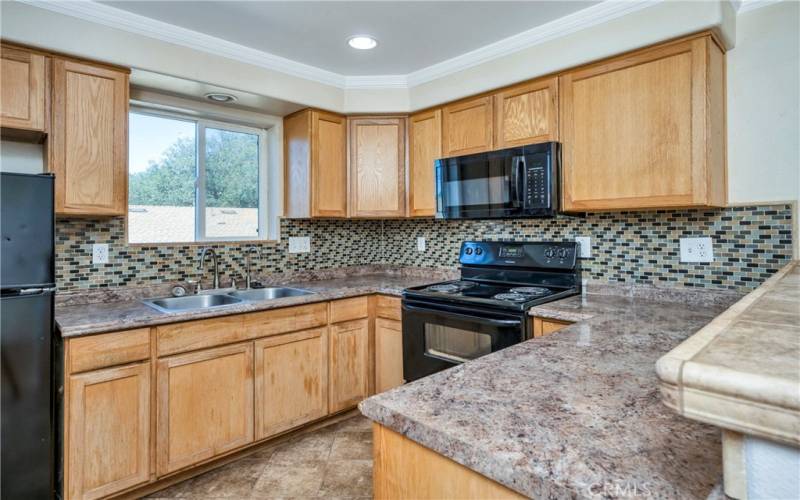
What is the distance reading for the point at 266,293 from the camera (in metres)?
2.80

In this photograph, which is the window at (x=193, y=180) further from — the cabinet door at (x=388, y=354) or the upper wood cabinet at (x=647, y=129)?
the upper wood cabinet at (x=647, y=129)

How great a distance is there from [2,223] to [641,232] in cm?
273

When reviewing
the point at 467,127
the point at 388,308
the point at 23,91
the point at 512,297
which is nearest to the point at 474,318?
the point at 512,297

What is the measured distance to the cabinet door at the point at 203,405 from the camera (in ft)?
6.46

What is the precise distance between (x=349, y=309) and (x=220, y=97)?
4.90 feet

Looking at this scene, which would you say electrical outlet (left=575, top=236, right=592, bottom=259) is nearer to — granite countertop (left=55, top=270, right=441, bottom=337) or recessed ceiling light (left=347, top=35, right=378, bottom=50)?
granite countertop (left=55, top=270, right=441, bottom=337)

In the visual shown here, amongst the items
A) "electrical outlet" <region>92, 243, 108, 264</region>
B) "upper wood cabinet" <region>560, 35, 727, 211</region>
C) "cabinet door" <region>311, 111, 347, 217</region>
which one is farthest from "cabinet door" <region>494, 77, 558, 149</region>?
"electrical outlet" <region>92, 243, 108, 264</region>

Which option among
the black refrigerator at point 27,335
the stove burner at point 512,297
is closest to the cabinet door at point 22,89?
the black refrigerator at point 27,335

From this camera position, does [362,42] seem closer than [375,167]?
Yes

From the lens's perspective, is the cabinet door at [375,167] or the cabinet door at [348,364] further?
the cabinet door at [375,167]

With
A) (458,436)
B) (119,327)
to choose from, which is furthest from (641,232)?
(119,327)

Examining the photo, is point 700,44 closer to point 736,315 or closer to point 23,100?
point 736,315

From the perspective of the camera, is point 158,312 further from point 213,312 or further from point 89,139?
point 89,139

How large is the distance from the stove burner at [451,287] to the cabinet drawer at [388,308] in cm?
27
